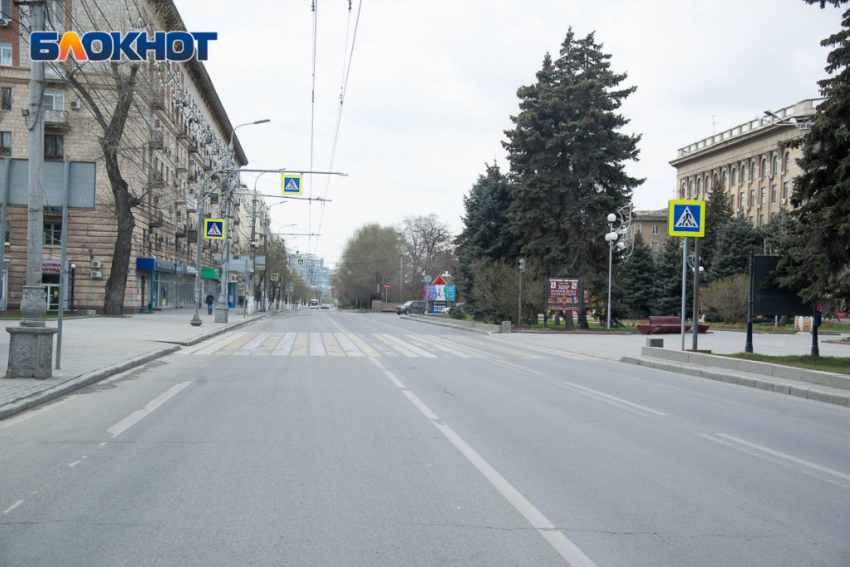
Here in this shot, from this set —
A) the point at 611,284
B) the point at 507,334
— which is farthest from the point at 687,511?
the point at 611,284

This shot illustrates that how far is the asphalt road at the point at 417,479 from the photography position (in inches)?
169

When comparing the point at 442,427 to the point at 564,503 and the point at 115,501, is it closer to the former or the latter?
the point at 564,503

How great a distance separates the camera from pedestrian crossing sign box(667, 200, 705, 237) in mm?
19406

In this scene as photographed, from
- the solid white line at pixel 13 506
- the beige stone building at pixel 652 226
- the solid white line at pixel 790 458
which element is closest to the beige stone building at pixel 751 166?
the beige stone building at pixel 652 226

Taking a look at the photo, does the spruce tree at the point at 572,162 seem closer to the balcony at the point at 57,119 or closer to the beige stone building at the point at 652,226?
the balcony at the point at 57,119

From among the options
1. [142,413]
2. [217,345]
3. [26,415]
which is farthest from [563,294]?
[26,415]

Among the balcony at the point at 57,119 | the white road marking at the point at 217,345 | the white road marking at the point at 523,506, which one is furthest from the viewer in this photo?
the balcony at the point at 57,119

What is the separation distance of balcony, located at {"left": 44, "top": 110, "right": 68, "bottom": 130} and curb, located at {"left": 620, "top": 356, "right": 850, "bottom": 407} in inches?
1392

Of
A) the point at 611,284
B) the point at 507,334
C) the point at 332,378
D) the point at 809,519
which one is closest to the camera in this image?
the point at 809,519

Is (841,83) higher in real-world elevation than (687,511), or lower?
higher

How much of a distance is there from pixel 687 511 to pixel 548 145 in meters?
35.6

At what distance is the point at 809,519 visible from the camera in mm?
5027

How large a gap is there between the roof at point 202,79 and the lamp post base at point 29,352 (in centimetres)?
3070

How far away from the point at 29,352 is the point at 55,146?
34505mm
